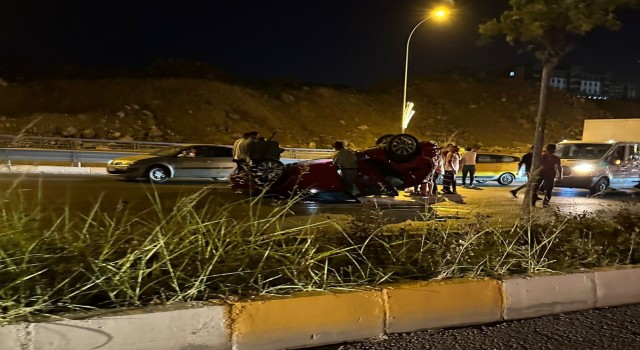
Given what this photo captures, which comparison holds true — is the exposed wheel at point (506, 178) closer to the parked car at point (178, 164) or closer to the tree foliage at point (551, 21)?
the parked car at point (178, 164)

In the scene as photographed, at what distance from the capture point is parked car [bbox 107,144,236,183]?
51.4 ft

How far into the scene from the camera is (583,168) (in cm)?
1612

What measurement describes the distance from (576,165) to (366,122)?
4142 centimetres

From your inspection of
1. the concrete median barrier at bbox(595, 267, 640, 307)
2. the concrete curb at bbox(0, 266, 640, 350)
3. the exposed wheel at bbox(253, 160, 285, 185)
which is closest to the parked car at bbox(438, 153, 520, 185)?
the exposed wheel at bbox(253, 160, 285, 185)

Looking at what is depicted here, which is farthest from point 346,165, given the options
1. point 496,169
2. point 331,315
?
point 496,169

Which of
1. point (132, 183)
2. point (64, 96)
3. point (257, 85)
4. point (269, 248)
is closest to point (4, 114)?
point (64, 96)

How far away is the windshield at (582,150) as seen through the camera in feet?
54.6

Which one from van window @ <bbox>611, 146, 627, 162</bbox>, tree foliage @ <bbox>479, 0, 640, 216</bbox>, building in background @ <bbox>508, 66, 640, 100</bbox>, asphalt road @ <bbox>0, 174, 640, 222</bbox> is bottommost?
asphalt road @ <bbox>0, 174, 640, 222</bbox>

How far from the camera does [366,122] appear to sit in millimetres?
57219

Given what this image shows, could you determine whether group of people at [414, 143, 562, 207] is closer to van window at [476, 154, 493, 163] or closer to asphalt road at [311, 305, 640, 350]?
van window at [476, 154, 493, 163]

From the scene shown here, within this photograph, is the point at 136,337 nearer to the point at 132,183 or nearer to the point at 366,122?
the point at 132,183

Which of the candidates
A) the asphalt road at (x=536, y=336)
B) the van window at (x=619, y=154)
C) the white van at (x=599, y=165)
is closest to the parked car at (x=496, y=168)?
the white van at (x=599, y=165)

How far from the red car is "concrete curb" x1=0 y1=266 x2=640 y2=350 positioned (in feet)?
21.8

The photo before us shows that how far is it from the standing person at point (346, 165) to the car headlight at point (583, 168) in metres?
8.14
